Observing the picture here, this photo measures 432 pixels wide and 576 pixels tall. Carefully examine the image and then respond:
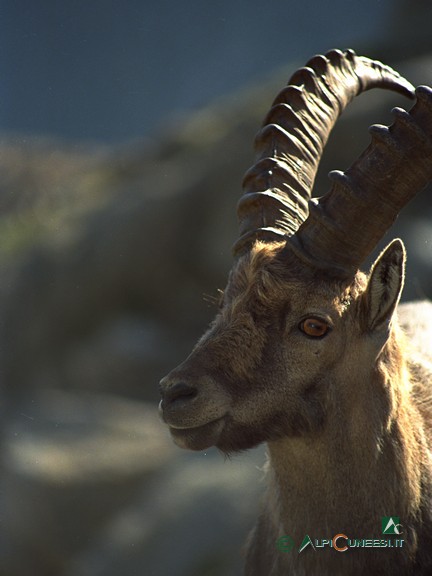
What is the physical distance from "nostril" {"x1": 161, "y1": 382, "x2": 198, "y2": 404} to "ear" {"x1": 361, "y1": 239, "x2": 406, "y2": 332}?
99 centimetres

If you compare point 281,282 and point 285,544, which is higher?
point 281,282

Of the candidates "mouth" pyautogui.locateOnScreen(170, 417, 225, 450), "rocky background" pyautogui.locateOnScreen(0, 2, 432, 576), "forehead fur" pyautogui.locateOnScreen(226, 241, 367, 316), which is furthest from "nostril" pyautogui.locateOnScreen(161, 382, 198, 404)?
"rocky background" pyautogui.locateOnScreen(0, 2, 432, 576)

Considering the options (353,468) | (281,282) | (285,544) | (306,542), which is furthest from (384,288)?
(285,544)

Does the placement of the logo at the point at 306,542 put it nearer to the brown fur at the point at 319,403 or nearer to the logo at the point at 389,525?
the brown fur at the point at 319,403

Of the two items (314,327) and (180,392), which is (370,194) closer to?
(314,327)

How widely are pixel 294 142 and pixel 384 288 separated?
1384 millimetres

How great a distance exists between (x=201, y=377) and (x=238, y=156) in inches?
361

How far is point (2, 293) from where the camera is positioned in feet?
44.8

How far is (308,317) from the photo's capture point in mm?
4613

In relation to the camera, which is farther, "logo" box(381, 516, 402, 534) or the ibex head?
"logo" box(381, 516, 402, 534)

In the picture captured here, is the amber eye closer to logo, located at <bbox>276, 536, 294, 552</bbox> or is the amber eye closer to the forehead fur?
the forehead fur

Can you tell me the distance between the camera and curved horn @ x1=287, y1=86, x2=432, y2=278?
4.61 meters

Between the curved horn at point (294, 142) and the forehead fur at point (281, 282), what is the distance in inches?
20.6

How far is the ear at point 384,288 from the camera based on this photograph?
4.56m
